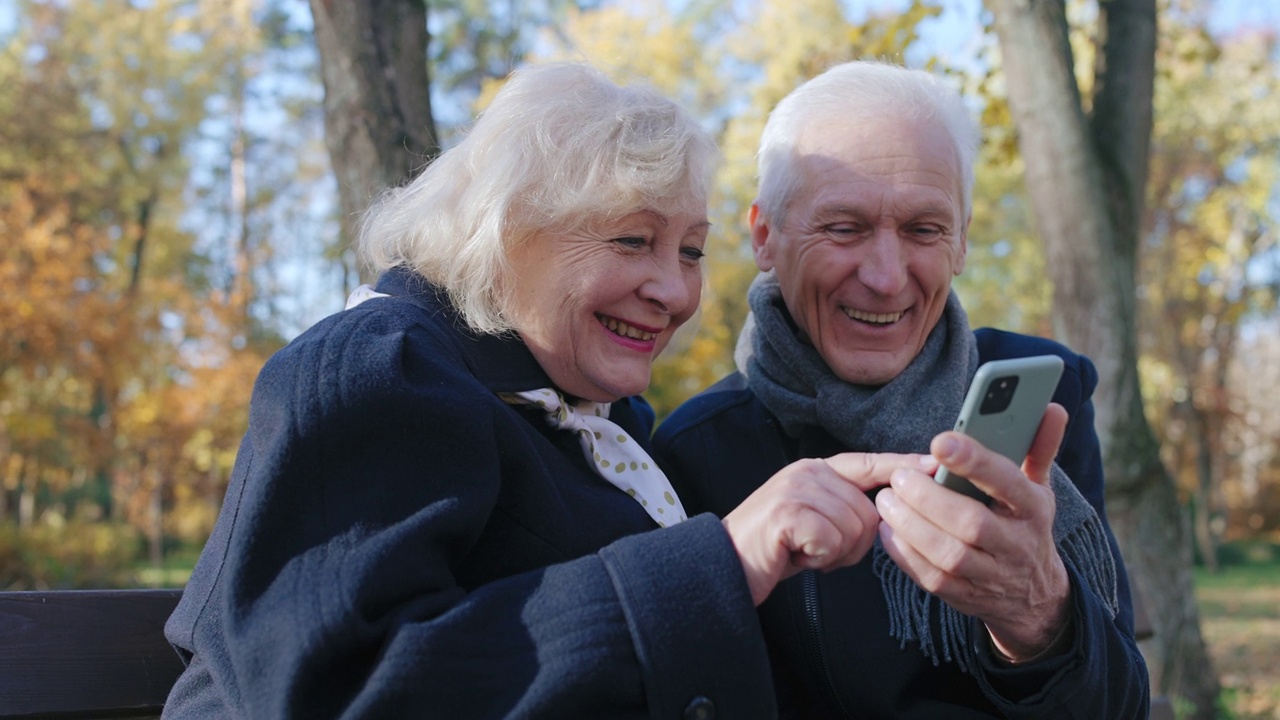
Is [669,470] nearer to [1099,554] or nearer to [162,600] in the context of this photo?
[1099,554]

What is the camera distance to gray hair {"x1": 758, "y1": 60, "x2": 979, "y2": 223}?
2.69 m

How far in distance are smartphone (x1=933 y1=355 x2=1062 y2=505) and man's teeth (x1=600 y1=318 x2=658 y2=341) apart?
78 centimetres

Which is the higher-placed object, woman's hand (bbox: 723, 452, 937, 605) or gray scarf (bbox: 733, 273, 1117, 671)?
woman's hand (bbox: 723, 452, 937, 605)

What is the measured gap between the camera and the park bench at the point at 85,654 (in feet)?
7.36

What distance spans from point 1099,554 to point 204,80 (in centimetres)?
2513

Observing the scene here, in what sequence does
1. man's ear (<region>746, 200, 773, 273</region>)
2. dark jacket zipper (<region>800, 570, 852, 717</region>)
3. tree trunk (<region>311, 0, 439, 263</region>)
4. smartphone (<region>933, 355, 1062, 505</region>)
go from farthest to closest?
1. tree trunk (<region>311, 0, 439, 263</region>)
2. man's ear (<region>746, 200, 773, 273</region>)
3. dark jacket zipper (<region>800, 570, 852, 717</region>)
4. smartphone (<region>933, 355, 1062, 505</region>)

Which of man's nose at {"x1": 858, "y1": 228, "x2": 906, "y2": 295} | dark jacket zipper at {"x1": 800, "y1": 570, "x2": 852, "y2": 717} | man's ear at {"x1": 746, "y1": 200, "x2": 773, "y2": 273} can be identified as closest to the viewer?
dark jacket zipper at {"x1": 800, "y1": 570, "x2": 852, "y2": 717}

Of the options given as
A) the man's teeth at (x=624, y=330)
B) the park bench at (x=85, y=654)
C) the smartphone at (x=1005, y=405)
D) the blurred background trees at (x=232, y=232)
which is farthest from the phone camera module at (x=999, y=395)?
the blurred background trees at (x=232, y=232)

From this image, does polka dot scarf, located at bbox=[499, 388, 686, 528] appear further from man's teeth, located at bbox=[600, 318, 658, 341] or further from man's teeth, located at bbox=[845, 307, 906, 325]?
man's teeth, located at bbox=[845, 307, 906, 325]

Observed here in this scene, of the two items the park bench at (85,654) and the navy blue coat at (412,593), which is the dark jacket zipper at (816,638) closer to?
the navy blue coat at (412,593)

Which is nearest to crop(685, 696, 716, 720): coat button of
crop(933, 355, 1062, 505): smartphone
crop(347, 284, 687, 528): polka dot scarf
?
crop(933, 355, 1062, 505): smartphone

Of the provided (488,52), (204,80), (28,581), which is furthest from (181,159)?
(28,581)

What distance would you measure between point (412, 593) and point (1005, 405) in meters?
0.94

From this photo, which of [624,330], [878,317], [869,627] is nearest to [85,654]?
[624,330]
